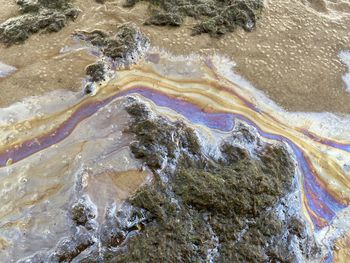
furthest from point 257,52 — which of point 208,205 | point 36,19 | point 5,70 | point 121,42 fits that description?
point 5,70

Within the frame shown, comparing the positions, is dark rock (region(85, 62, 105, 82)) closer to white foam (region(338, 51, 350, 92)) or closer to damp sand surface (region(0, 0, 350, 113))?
damp sand surface (region(0, 0, 350, 113))

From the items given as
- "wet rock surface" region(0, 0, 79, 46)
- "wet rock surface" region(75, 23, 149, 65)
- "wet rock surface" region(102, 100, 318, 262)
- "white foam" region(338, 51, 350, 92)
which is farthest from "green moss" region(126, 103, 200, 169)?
"white foam" region(338, 51, 350, 92)

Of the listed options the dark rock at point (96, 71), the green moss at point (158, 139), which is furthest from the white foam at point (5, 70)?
the green moss at point (158, 139)

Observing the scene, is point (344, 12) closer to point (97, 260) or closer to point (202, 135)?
point (202, 135)

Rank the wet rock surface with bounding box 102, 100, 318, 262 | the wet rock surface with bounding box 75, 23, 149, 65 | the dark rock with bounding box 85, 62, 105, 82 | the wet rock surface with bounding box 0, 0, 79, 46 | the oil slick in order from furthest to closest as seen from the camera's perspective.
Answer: the wet rock surface with bounding box 0, 0, 79, 46
the wet rock surface with bounding box 75, 23, 149, 65
the dark rock with bounding box 85, 62, 105, 82
the oil slick
the wet rock surface with bounding box 102, 100, 318, 262

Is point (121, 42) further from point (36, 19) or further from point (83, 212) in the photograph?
point (83, 212)

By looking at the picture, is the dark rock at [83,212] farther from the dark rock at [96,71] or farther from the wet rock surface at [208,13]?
the wet rock surface at [208,13]
